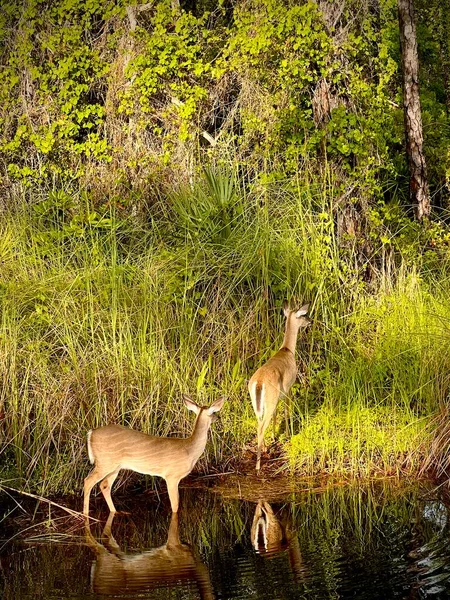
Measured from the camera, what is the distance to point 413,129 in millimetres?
13750

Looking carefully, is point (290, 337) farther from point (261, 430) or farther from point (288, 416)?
point (261, 430)

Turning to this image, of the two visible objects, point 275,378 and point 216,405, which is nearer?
point 216,405

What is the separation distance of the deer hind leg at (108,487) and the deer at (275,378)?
1309 millimetres

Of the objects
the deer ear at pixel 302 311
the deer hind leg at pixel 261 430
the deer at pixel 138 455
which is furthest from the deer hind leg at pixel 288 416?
the deer at pixel 138 455

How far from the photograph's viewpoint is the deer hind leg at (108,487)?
780 cm

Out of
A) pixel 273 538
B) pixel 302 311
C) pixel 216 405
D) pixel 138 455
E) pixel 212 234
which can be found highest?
pixel 212 234

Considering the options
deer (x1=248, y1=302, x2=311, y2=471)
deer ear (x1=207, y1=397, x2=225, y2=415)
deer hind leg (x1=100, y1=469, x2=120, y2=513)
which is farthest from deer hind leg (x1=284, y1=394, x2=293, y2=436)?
deer hind leg (x1=100, y1=469, x2=120, y2=513)

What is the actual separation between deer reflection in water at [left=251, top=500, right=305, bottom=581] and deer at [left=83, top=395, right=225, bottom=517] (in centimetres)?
63

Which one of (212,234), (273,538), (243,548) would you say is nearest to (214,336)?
(212,234)

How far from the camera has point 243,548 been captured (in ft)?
22.0

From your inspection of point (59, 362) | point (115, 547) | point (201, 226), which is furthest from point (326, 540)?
point (201, 226)

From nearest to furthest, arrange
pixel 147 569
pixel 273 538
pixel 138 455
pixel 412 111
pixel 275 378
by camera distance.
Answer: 1. pixel 147 569
2. pixel 273 538
3. pixel 138 455
4. pixel 275 378
5. pixel 412 111

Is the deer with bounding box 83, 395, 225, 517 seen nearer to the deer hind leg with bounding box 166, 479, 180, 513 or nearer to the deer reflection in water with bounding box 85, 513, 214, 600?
the deer hind leg with bounding box 166, 479, 180, 513

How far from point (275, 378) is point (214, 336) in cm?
120
